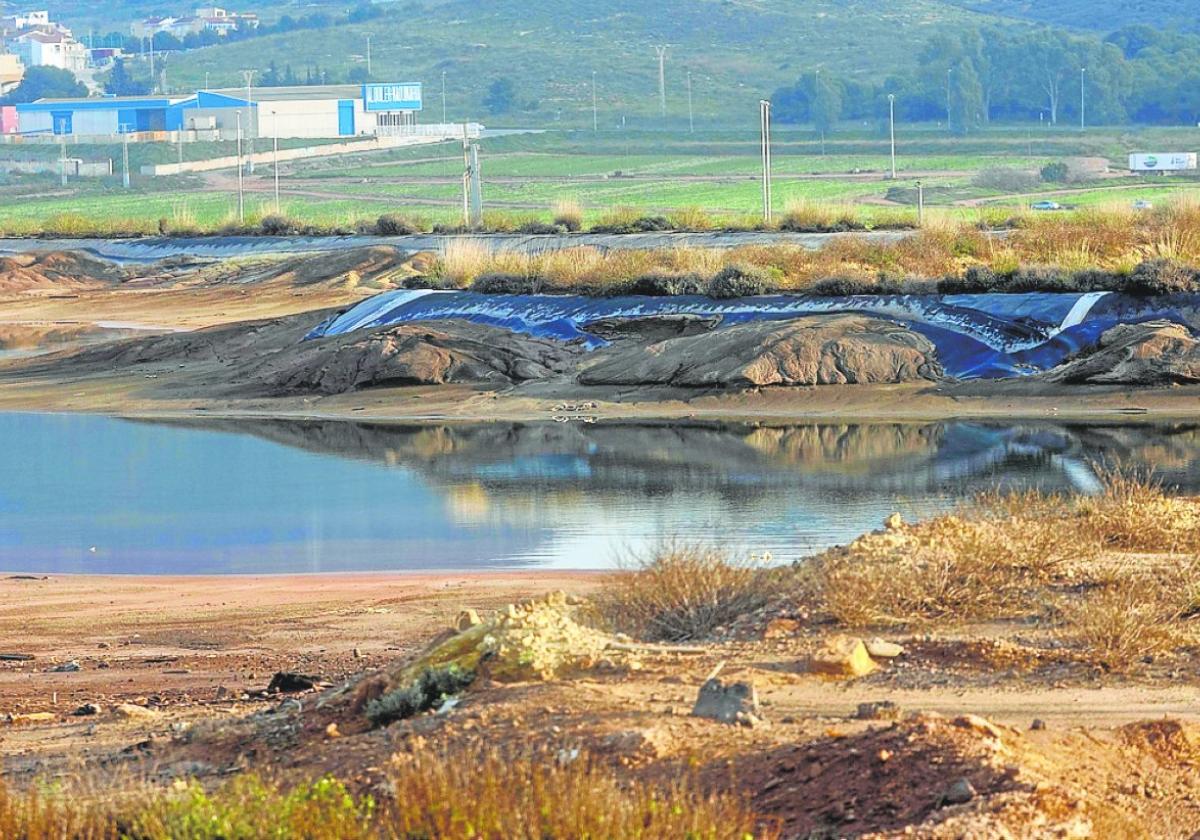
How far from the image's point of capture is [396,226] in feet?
160

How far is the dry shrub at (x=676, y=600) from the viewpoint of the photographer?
9.72 metres

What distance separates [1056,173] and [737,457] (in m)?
81.9

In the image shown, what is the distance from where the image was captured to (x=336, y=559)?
1592 centimetres

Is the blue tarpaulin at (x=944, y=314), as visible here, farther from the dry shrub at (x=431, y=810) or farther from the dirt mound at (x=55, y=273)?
the dry shrub at (x=431, y=810)

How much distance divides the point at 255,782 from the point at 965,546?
5168mm

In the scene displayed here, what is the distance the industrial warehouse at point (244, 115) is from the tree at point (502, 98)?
1254 cm

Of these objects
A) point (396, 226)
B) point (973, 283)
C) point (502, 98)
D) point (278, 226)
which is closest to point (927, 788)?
point (973, 283)

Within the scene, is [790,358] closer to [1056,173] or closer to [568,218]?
[568,218]

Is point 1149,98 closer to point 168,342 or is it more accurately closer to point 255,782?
point 168,342

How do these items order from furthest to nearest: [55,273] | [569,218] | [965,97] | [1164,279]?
[965,97] < [55,273] < [569,218] < [1164,279]

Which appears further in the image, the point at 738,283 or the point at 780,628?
the point at 738,283

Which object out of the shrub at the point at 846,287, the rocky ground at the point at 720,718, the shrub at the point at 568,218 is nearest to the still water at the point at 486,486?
the rocky ground at the point at 720,718

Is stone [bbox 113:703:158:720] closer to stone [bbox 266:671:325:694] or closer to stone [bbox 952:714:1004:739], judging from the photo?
stone [bbox 266:671:325:694]

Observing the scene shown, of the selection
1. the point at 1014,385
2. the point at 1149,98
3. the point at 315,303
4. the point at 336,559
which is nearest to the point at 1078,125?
the point at 1149,98
